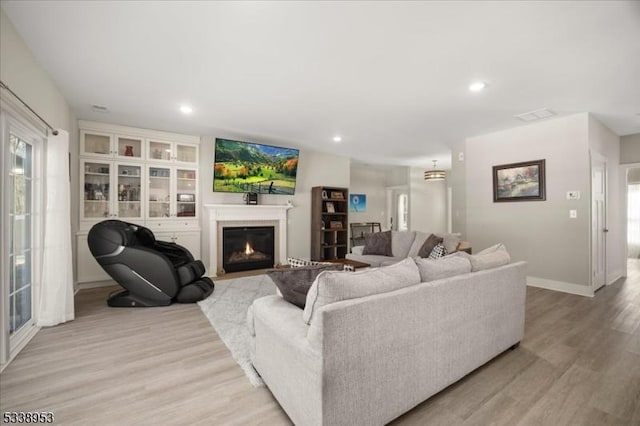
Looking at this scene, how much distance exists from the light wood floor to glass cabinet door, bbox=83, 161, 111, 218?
205cm

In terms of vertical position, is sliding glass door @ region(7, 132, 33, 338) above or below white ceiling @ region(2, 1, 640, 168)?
below

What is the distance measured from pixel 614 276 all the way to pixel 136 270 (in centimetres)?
736

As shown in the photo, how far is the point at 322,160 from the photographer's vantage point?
21.5ft

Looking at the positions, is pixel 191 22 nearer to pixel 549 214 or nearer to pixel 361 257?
pixel 361 257

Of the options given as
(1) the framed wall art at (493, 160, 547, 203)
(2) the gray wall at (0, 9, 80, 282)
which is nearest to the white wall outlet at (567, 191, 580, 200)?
(1) the framed wall art at (493, 160, 547, 203)

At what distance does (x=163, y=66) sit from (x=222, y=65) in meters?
0.57

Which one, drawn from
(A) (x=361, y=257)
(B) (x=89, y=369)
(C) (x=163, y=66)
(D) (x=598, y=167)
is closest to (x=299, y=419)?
(B) (x=89, y=369)

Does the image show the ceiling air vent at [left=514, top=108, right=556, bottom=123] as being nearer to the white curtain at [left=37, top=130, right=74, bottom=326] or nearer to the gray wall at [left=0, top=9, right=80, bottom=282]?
the gray wall at [left=0, top=9, right=80, bottom=282]

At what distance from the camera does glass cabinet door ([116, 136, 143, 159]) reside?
4582 mm

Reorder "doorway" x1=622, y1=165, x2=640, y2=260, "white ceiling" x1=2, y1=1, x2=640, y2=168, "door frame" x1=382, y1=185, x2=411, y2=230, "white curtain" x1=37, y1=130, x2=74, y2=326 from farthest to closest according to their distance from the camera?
"door frame" x1=382, y1=185, x2=411, y2=230
"doorway" x1=622, y1=165, x2=640, y2=260
"white curtain" x1=37, y1=130, x2=74, y2=326
"white ceiling" x1=2, y1=1, x2=640, y2=168

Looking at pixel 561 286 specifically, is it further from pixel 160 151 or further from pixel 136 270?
pixel 160 151

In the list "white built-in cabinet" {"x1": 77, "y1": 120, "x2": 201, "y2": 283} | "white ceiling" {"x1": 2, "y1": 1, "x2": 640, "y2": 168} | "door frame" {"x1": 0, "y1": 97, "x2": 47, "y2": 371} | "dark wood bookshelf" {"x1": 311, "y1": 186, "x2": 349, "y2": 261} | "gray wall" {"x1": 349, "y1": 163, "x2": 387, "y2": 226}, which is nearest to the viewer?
"white ceiling" {"x1": 2, "y1": 1, "x2": 640, "y2": 168}

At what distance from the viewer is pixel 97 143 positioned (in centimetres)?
447

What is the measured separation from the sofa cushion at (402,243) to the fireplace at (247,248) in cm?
246
